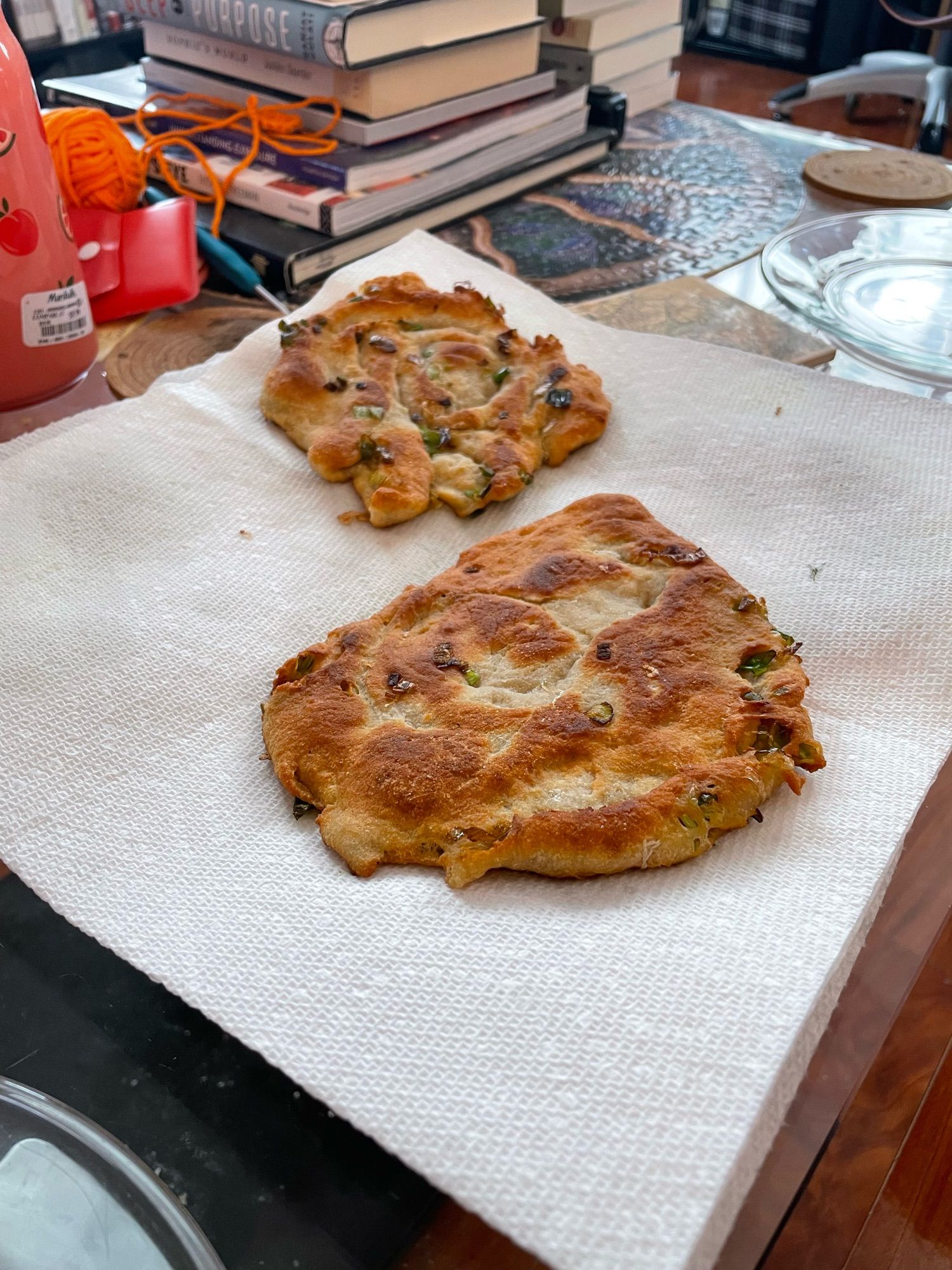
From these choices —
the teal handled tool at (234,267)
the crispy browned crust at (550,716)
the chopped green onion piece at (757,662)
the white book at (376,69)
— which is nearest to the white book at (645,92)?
the white book at (376,69)

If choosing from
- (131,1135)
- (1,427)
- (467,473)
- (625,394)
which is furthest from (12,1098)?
(625,394)

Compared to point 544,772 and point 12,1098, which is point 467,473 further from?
point 12,1098

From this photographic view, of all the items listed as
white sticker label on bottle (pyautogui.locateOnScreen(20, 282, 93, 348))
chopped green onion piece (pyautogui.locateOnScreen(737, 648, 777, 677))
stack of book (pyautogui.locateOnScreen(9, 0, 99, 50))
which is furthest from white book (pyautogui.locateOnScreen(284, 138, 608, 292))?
stack of book (pyautogui.locateOnScreen(9, 0, 99, 50))

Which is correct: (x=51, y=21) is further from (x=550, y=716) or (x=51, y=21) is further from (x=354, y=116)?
(x=550, y=716)

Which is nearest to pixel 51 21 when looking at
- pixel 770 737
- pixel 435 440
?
pixel 435 440

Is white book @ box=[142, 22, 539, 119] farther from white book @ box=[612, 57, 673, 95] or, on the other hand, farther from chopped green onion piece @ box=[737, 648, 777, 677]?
chopped green onion piece @ box=[737, 648, 777, 677]

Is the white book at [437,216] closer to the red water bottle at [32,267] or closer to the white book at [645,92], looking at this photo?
the white book at [645,92]
